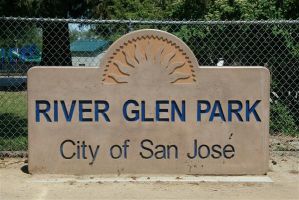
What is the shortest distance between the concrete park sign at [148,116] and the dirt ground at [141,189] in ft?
1.09

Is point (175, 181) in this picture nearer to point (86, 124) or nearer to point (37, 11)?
point (86, 124)

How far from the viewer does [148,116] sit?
667cm

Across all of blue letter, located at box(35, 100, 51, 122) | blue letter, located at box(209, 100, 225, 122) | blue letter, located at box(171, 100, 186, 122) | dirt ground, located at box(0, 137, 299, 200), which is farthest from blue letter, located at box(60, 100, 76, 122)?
blue letter, located at box(209, 100, 225, 122)

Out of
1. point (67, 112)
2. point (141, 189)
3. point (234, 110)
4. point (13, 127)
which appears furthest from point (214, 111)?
point (13, 127)

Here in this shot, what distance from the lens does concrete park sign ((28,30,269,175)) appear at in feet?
21.7

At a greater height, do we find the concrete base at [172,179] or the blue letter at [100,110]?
the blue letter at [100,110]

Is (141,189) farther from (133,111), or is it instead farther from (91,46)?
(91,46)

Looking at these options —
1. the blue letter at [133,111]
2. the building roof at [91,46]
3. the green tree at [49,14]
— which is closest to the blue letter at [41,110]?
the blue letter at [133,111]

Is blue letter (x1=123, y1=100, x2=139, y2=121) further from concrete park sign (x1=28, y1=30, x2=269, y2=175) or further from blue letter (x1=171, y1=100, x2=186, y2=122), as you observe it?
blue letter (x1=171, y1=100, x2=186, y2=122)

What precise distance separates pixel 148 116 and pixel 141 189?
3.17ft

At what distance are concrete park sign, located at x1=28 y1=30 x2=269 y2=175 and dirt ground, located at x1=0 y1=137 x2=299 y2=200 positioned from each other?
33 cm

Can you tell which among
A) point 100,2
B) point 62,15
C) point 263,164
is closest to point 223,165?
point 263,164

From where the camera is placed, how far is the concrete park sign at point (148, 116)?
6621 millimetres

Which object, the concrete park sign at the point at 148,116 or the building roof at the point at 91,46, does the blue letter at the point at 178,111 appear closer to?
the concrete park sign at the point at 148,116
